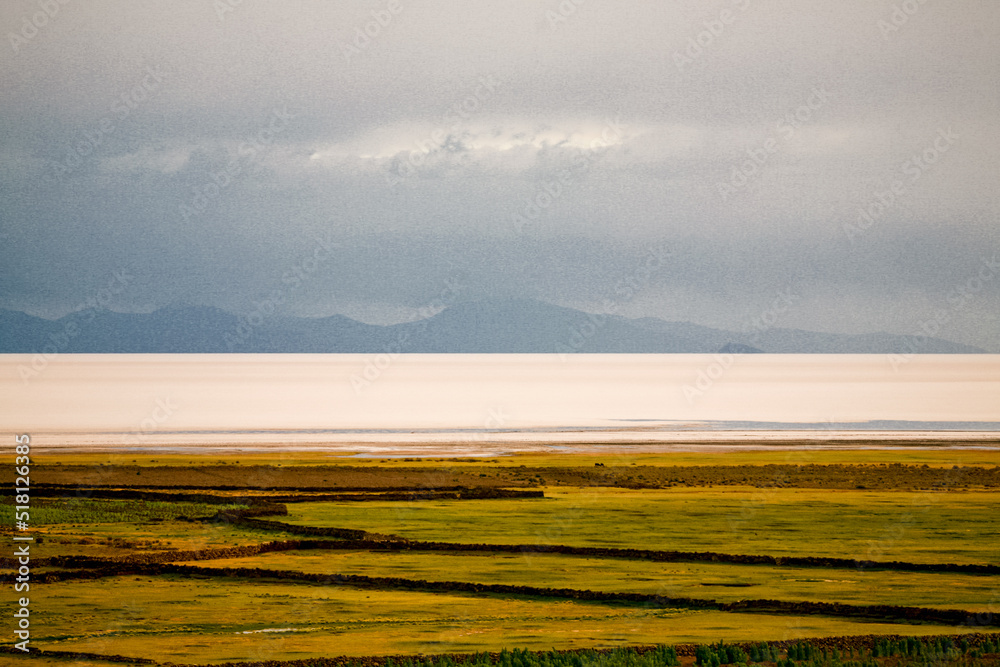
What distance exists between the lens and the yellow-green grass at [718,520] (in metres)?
29.1

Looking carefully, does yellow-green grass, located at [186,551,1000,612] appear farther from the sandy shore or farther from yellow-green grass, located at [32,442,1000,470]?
the sandy shore

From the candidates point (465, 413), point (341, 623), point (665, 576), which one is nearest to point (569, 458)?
point (665, 576)

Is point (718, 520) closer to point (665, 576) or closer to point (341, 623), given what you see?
point (665, 576)

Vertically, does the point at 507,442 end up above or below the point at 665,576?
above

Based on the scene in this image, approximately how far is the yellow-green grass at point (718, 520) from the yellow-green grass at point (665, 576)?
227 cm

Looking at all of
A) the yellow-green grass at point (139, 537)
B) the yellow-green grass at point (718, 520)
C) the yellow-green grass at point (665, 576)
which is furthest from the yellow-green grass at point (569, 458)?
the yellow-green grass at point (665, 576)

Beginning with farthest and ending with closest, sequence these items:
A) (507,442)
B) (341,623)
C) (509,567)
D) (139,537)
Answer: (507,442) → (139,537) → (509,567) → (341,623)

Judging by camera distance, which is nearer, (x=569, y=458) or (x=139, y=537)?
(x=139, y=537)

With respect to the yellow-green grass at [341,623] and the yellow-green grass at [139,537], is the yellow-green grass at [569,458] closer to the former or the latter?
the yellow-green grass at [139,537]

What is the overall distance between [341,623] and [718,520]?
16359mm

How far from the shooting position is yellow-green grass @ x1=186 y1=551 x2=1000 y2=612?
22.9m

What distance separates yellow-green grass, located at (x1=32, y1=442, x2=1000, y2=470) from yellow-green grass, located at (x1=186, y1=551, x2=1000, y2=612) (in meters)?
23.9

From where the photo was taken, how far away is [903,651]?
17844 mm

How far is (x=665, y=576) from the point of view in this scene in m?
25.1
